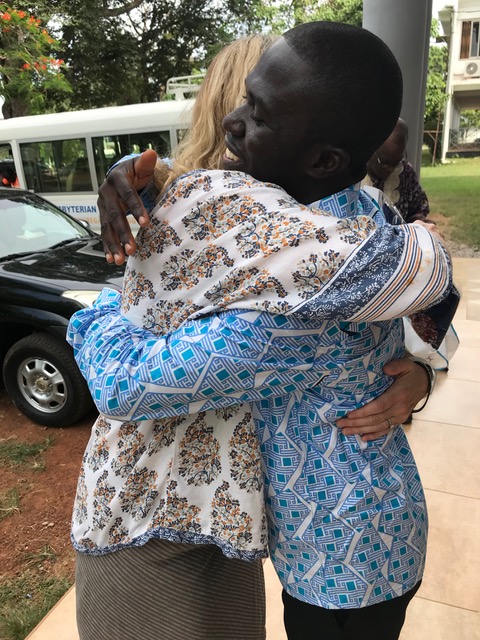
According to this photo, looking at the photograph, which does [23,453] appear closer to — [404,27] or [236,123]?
[236,123]

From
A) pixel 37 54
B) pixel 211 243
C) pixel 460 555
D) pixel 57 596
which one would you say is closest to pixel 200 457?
pixel 211 243

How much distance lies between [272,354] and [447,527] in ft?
8.27

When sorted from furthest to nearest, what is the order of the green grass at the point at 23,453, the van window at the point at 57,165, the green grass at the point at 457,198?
the green grass at the point at 457,198
the van window at the point at 57,165
the green grass at the point at 23,453

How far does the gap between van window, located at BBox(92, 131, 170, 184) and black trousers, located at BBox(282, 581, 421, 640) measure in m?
9.95

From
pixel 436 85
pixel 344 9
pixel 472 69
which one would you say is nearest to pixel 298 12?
pixel 344 9

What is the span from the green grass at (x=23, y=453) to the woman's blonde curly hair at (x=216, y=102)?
2.95 meters

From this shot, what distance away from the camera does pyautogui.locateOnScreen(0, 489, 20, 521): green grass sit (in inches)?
125

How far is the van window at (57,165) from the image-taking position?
11.4 meters

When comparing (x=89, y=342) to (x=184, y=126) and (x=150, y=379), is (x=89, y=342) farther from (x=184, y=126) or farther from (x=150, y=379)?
(x=184, y=126)

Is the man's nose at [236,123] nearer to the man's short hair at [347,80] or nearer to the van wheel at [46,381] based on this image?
the man's short hair at [347,80]

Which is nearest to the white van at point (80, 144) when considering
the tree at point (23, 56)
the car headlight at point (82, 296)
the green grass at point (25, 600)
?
the tree at point (23, 56)

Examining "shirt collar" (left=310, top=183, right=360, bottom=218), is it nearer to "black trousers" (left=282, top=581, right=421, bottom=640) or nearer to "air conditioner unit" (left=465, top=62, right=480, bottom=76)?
"black trousers" (left=282, top=581, right=421, bottom=640)

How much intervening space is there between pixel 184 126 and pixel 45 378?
3010mm

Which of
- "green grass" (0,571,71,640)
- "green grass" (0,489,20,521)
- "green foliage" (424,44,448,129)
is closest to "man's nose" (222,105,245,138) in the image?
"green grass" (0,571,71,640)
